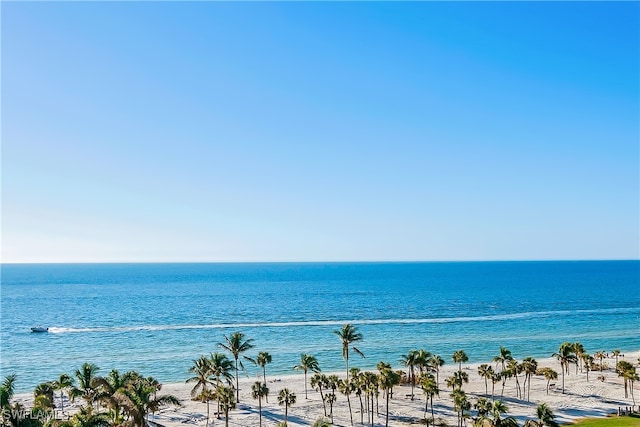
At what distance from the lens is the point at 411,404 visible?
65.5 meters

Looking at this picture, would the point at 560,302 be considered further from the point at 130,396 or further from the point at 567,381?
the point at 130,396

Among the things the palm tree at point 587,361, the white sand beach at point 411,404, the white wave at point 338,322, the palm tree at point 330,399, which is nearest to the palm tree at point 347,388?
the white sand beach at point 411,404

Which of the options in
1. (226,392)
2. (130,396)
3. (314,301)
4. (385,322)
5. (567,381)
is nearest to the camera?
(130,396)

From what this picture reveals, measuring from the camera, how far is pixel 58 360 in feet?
314

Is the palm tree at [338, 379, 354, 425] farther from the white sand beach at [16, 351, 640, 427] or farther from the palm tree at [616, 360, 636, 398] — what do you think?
the palm tree at [616, 360, 636, 398]

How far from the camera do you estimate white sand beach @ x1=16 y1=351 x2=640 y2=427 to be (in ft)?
196

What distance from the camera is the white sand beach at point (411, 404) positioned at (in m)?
59.8

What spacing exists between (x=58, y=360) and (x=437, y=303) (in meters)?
137

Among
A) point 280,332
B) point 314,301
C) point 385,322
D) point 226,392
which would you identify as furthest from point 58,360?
point 314,301

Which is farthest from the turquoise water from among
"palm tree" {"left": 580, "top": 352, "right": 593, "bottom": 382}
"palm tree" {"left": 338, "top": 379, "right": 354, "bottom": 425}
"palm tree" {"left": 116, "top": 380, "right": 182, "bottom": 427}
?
"palm tree" {"left": 116, "top": 380, "right": 182, "bottom": 427}

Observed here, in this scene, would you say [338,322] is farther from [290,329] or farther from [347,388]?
[347,388]

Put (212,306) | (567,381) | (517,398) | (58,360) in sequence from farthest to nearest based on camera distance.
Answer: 1. (212,306)
2. (58,360)
3. (567,381)
4. (517,398)

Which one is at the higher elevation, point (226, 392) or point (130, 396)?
point (130, 396)

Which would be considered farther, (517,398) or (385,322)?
(385,322)
